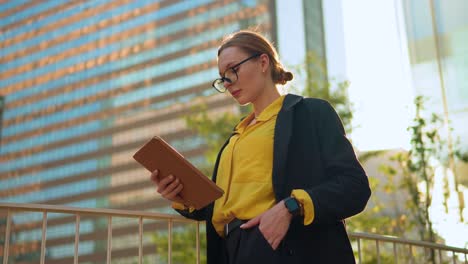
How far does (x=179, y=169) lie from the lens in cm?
159

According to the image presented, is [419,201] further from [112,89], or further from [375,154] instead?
[112,89]

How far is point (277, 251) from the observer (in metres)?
1.40

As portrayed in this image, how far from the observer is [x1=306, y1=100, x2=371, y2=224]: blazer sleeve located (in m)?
1.37

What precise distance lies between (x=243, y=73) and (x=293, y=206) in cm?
52

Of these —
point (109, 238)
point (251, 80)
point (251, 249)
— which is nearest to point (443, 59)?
point (251, 80)

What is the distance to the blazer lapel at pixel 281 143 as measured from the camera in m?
1.46

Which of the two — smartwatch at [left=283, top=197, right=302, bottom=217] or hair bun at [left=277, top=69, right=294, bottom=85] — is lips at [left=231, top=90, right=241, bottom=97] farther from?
smartwatch at [left=283, top=197, right=302, bottom=217]

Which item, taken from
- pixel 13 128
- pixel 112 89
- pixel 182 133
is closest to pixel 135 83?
pixel 112 89

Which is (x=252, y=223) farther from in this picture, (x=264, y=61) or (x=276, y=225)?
(x=264, y=61)

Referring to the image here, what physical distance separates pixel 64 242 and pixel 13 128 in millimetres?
13327

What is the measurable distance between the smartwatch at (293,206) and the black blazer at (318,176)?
0.04 metres

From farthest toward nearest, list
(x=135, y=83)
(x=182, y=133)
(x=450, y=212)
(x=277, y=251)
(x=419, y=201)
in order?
(x=135, y=83), (x=182, y=133), (x=419, y=201), (x=450, y=212), (x=277, y=251)

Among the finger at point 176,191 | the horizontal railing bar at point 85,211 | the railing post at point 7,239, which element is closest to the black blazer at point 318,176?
the finger at point 176,191

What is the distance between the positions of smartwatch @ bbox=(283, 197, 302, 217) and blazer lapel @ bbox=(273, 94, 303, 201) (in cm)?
9
